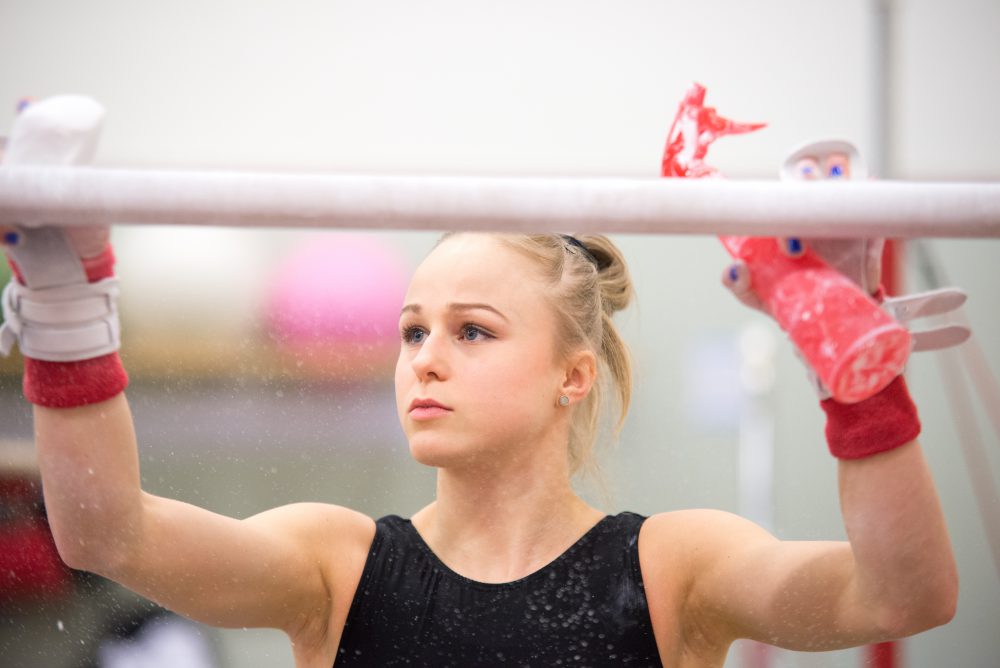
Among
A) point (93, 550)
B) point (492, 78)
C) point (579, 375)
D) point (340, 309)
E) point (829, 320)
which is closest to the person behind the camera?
point (829, 320)

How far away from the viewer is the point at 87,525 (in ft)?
2.38

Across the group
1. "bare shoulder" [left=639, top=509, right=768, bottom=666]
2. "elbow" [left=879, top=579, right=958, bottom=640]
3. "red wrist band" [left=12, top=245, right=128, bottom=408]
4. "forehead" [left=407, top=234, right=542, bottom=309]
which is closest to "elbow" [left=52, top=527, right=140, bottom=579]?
"red wrist band" [left=12, top=245, right=128, bottom=408]

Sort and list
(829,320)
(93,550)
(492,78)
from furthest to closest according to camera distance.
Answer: (492,78), (93,550), (829,320)

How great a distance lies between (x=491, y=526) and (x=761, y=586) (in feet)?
0.84

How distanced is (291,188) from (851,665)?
0.81 meters

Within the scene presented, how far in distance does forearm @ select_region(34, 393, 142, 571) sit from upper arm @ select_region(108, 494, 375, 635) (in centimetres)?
3

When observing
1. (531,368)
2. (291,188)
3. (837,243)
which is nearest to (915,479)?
(837,243)

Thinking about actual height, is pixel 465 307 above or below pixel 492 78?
below

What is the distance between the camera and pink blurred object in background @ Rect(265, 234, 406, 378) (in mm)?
1072

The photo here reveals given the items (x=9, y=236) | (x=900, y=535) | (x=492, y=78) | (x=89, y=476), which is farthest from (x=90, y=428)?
(x=492, y=78)

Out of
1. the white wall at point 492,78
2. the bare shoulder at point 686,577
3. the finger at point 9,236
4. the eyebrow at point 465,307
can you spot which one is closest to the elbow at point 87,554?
the finger at point 9,236

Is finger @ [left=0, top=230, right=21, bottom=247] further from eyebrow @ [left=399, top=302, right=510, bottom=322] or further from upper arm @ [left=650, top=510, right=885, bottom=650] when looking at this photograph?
upper arm @ [left=650, top=510, right=885, bottom=650]

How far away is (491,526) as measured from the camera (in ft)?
3.01

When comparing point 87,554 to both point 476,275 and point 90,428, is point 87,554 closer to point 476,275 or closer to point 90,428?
point 90,428
